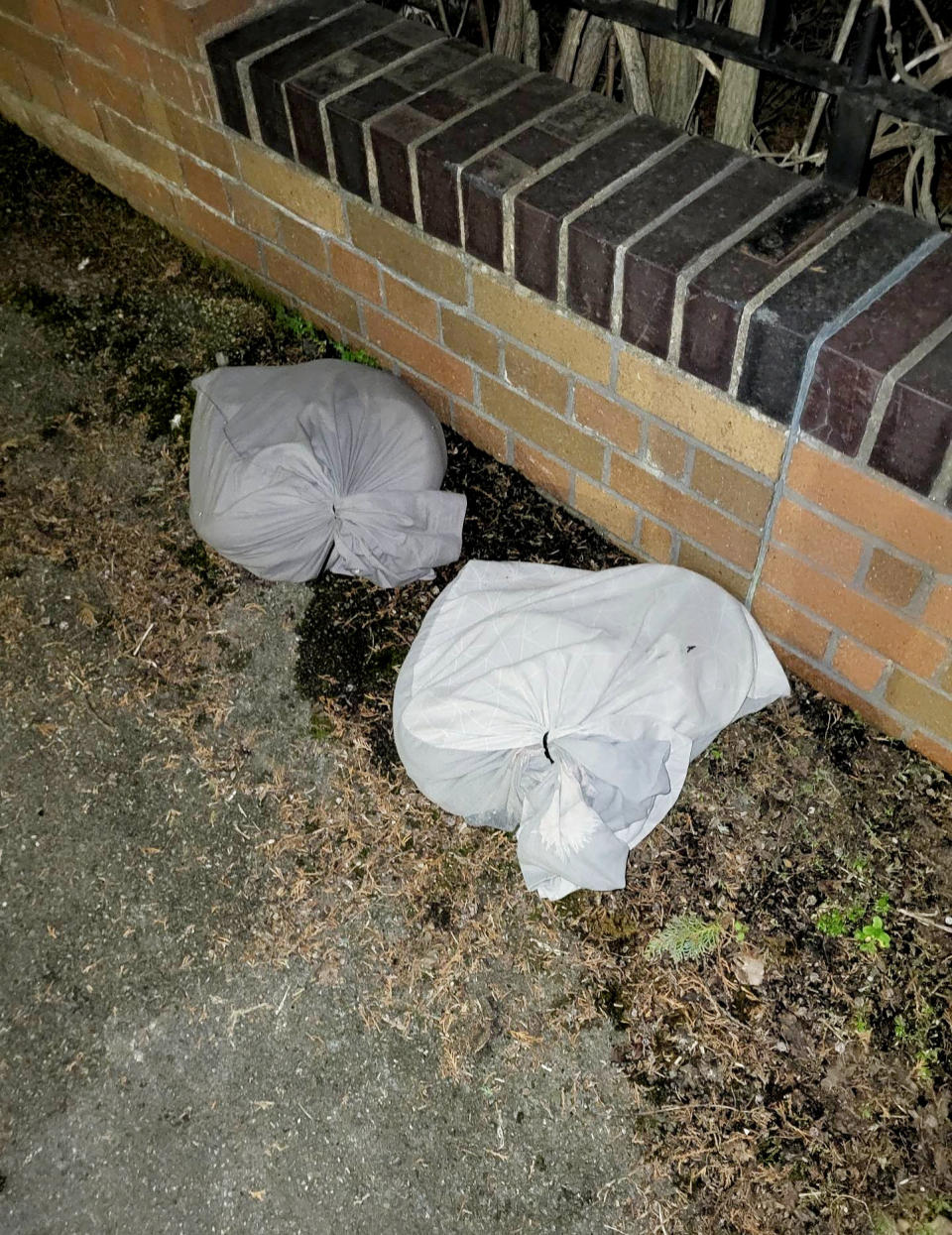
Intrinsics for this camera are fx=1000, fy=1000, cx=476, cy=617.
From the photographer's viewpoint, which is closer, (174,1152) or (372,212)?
(174,1152)

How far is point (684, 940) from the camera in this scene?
193 cm

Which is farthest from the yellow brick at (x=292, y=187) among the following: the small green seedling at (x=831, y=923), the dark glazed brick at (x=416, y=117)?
the small green seedling at (x=831, y=923)


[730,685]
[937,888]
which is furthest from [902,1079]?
[730,685]

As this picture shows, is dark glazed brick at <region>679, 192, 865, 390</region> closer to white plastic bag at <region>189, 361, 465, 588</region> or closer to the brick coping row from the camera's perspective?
the brick coping row

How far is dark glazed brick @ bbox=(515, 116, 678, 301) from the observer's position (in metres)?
1.93

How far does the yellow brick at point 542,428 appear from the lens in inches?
90.5

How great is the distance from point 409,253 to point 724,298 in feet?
2.85

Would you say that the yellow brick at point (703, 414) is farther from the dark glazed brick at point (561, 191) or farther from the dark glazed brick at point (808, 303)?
the dark glazed brick at point (561, 191)

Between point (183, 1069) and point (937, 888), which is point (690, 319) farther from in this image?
point (183, 1069)

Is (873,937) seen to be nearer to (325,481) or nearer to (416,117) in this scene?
(325,481)

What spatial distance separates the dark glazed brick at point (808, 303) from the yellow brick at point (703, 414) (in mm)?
56

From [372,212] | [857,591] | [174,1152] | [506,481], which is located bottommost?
[174,1152]

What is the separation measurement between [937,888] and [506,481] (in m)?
1.36

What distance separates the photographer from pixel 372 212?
2.33 metres
